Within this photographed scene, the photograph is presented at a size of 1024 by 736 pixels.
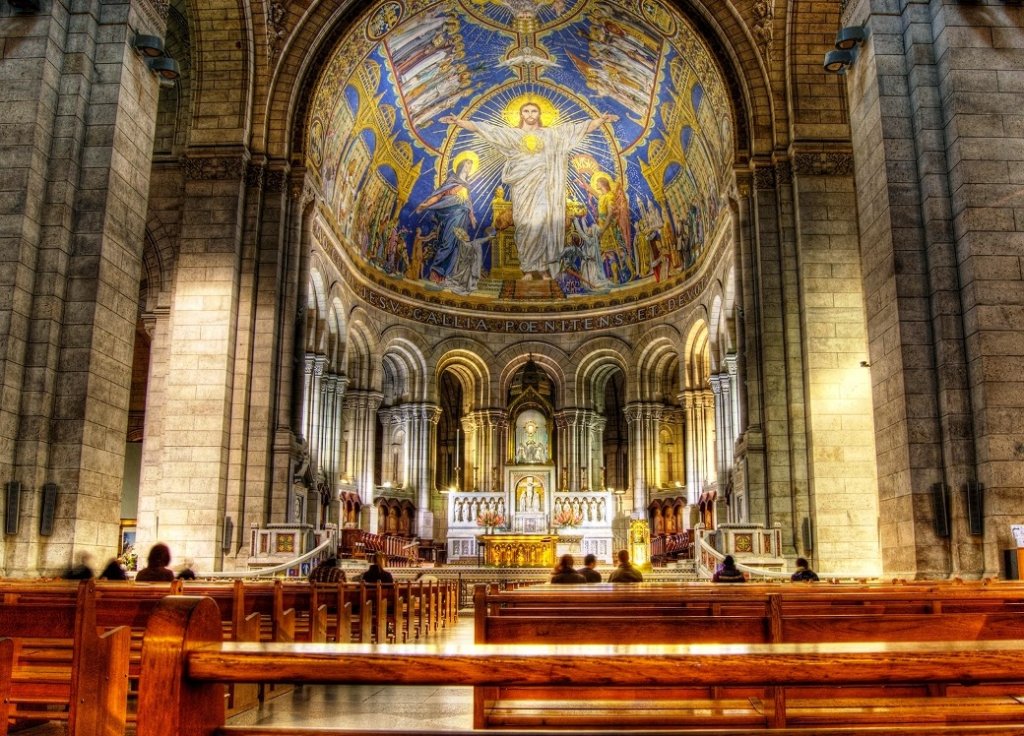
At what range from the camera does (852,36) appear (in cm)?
1073

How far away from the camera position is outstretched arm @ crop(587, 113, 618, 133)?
1046 inches

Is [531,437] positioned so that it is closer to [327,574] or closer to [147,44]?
[327,574]

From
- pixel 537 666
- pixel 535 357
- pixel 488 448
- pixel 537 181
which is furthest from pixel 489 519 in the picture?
pixel 537 666

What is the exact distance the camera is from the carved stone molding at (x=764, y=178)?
17672mm

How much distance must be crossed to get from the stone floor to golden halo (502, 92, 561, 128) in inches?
896

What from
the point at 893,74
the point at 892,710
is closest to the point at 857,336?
the point at 893,74

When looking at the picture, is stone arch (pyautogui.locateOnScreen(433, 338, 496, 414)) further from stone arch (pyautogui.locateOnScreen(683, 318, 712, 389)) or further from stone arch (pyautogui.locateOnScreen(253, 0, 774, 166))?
stone arch (pyautogui.locateOnScreen(253, 0, 774, 166))

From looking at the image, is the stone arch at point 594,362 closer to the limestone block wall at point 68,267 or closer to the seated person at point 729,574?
the seated person at point 729,574

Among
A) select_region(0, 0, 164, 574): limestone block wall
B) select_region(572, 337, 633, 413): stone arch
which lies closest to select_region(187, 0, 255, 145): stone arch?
select_region(0, 0, 164, 574): limestone block wall

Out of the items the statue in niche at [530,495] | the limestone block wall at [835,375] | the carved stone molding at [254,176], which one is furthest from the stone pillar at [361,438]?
the limestone block wall at [835,375]

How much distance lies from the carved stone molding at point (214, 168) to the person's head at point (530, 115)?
11.6 metres

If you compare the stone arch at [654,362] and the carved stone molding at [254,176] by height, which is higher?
the carved stone molding at [254,176]

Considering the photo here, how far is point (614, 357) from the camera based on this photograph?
1198 inches

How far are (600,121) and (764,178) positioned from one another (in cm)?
1008
